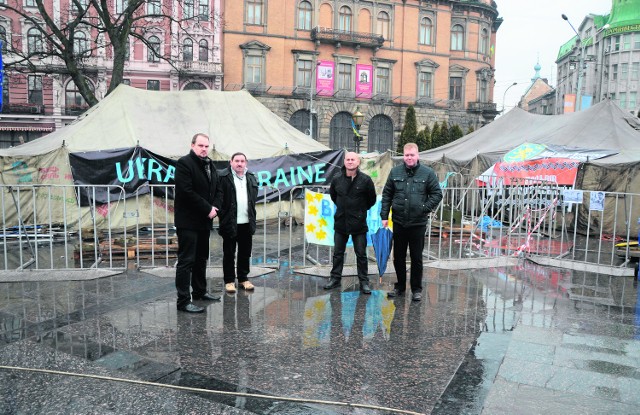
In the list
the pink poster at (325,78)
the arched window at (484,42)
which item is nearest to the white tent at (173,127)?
the pink poster at (325,78)

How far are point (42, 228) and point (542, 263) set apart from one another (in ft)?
35.0

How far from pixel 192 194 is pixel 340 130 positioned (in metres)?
44.4

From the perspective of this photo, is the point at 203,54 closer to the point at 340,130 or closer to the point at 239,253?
the point at 340,130

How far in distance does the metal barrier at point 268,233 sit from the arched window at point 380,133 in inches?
1394

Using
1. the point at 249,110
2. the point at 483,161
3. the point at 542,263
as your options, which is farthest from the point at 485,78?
the point at 542,263

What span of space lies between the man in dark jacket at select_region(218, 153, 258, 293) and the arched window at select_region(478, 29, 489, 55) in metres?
53.5

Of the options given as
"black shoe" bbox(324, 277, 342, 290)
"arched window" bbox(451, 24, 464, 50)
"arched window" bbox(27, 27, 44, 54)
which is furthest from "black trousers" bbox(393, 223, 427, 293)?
"arched window" bbox(451, 24, 464, 50)

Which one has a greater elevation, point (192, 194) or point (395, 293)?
point (192, 194)

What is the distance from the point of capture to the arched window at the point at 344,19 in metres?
48.6

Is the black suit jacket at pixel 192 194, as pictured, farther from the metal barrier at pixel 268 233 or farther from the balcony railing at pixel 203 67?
the balcony railing at pixel 203 67

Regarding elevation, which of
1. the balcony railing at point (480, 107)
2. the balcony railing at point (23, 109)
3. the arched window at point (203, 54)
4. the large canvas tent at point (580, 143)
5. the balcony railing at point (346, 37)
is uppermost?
the balcony railing at point (346, 37)

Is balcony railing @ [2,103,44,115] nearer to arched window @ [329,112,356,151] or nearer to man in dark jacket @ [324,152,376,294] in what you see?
arched window @ [329,112,356,151]

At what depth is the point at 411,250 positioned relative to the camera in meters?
6.47

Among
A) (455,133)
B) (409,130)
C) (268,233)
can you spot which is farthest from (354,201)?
(409,130)
